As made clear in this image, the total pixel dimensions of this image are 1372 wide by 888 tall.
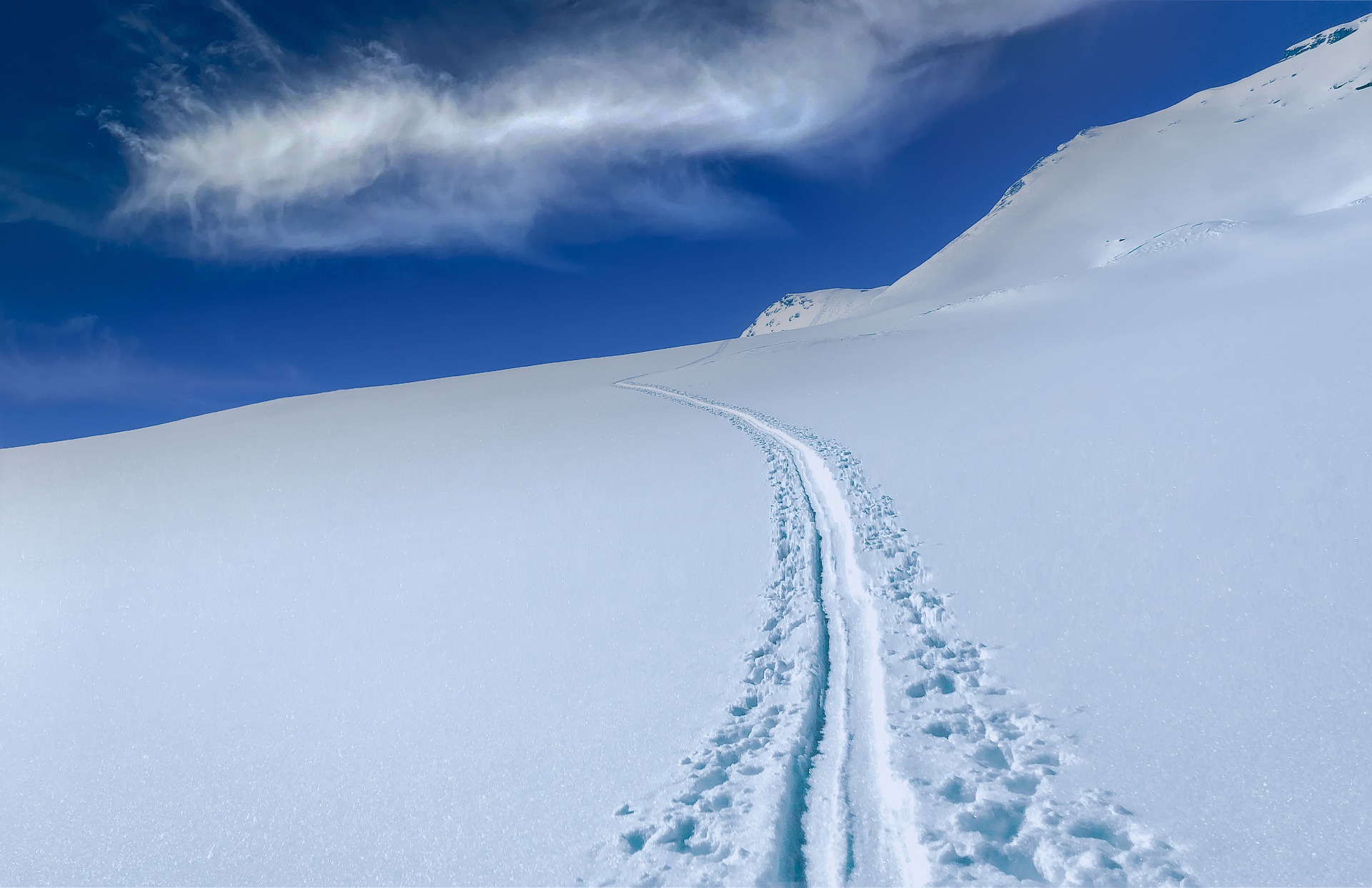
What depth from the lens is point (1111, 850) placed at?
120 inches

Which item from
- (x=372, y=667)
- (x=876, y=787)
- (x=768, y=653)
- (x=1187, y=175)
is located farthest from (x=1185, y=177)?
(x=372, y=667)

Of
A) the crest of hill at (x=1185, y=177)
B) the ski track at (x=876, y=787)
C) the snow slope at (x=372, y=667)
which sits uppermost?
the crest of hill at (x=1185, y=177)

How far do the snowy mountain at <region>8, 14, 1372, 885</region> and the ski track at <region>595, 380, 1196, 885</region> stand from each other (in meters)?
0.02

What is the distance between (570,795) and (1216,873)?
3.29 meters

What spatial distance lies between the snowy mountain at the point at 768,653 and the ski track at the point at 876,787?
0.07 feet

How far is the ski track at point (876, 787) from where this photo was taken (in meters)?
3.12

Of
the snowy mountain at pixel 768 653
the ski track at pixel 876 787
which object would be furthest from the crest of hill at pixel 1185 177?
the ski track at pixel 876 787

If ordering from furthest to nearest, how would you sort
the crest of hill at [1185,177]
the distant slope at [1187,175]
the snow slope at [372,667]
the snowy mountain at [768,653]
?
the distant slope at [1187,175], the crest of hill at [1185,177], the snow slope at [372,667], the snowy mountain at [768,653]

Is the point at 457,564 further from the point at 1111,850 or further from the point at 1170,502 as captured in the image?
the point at 1170,502

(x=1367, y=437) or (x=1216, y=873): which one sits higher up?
(x=1367, y=437)

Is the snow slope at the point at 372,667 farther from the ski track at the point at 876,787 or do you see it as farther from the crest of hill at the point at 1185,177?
the crest of hill at the point at 1185,177

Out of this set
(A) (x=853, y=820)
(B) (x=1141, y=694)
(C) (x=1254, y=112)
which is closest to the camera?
(A) (x=853, y=820)

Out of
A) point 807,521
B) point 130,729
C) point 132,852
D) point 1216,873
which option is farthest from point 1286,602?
point 130,729

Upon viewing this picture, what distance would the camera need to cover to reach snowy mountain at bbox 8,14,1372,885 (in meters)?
3.38
